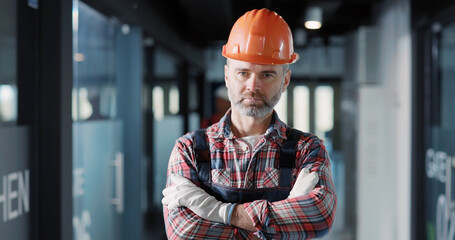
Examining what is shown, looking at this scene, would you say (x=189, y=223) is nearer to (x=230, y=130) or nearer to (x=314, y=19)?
(x=230, y=130)

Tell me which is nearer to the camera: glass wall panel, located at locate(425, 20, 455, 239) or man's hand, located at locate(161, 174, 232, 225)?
man's hand, located at locate(161, 174, 232, 225)

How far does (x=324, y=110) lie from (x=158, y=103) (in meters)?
2.60

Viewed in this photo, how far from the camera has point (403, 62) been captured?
4.80 m

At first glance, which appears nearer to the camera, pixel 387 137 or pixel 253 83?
pixel 253 83

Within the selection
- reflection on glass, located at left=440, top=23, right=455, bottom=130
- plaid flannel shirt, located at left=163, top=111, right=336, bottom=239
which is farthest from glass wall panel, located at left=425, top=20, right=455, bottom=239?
plaid flannel shirt, located at left=163, top=111, right=336, bottom=239

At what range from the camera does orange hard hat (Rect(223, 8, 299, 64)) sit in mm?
1460

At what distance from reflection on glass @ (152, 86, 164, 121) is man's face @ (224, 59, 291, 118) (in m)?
3.66

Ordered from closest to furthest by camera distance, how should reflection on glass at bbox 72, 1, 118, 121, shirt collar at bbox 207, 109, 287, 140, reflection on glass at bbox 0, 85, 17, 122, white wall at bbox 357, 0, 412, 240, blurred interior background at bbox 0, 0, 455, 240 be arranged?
1. shirt collar at bbox 207, 109, 287, 140
2. reflection on glass at bbox 0, 85, 17, 122
3. blurred interior background at bbox 0, 0, 455, 240
4. reflection on glass at bbox 72, 1, 118, 121
5. white wall at bbox 357, 0, 412, 240

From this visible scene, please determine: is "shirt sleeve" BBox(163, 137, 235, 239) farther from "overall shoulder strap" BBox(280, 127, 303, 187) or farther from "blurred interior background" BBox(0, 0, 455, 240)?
"blurred interior background" BBox(0, 0, 455, 240)

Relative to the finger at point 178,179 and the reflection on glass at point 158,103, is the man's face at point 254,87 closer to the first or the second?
the finger at point 178,179

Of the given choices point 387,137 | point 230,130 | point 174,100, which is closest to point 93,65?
point 230,130

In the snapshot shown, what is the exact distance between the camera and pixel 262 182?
146cm

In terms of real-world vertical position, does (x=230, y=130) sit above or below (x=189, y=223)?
above

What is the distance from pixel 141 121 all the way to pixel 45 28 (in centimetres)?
189
